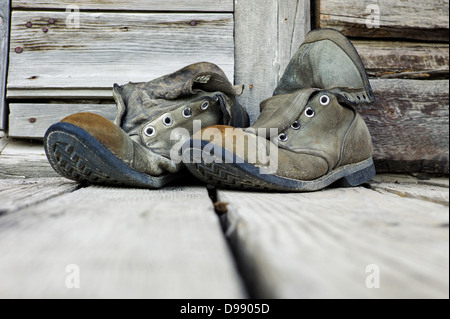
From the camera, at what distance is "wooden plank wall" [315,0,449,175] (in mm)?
1384

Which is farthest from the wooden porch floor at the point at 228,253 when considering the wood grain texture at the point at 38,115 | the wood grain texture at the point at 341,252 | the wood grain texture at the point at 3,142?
the wood grain texture at the point at 3,142

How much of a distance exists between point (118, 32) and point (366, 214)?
1418mm

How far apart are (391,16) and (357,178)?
0.80 metres

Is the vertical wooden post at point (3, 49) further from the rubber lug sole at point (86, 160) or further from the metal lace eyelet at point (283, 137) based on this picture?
the metal lace eyelet at point (283, 137)

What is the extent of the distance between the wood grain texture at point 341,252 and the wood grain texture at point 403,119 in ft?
2.98

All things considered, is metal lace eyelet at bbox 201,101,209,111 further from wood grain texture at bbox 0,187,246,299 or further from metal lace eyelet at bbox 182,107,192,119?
wood grain texture at bbox 0,187,246,299

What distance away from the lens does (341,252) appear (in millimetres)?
342

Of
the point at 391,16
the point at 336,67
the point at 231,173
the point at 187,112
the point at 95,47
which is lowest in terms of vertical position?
the point at 231,173

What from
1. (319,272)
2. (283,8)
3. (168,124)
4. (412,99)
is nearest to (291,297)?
(319,272)

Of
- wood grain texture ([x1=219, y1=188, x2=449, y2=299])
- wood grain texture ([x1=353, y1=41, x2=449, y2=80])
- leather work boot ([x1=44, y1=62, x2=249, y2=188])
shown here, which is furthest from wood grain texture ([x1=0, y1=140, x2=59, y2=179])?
wood grain texture ([x1=353, y1=41, x2=449, y2=80])

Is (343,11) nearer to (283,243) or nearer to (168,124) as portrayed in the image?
(168,124)

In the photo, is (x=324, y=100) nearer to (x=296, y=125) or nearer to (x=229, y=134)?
(x=296, y=125)

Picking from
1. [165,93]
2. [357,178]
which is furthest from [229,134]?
[357,178]

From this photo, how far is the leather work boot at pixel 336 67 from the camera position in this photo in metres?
1.17
